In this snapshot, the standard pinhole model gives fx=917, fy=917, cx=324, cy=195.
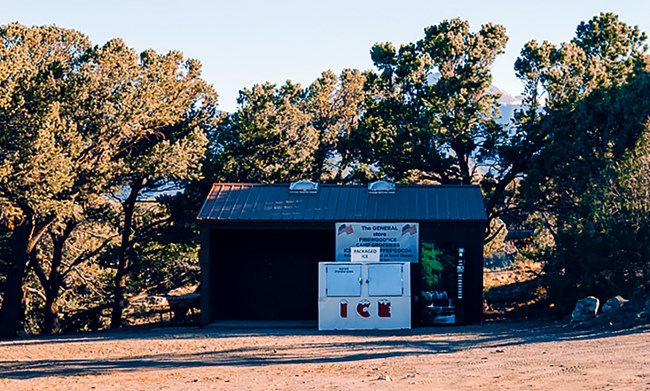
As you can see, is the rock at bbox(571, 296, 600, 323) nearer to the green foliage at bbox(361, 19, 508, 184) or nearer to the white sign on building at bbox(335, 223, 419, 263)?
the white sign on building at bbox(335, 223, 419, 263)

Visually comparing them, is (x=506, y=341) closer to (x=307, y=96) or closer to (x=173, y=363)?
(x=173, y=363)

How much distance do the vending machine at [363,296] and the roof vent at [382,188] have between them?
3.77 metres

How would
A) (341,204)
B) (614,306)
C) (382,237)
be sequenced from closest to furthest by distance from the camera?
(614,306) → (382,237) → (341,204)

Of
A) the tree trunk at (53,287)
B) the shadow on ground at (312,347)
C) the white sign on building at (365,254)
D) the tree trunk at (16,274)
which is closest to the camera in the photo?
the shadow on ground at (312,347)

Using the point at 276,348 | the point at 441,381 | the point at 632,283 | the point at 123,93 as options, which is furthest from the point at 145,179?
the point at 441,381

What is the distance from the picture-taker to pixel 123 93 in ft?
94.4

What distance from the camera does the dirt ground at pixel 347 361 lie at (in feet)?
48.5

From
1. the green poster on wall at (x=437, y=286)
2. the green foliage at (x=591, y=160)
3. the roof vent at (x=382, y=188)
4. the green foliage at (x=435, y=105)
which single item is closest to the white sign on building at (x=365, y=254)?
the green poster on wall at (x=437, y=286)

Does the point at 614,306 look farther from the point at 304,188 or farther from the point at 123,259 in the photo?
the point at 123,259

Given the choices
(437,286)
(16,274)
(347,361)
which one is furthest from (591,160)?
(16,274)

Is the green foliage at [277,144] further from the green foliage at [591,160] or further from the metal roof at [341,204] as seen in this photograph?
the green foliage at [591,160]

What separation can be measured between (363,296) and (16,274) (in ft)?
39.7

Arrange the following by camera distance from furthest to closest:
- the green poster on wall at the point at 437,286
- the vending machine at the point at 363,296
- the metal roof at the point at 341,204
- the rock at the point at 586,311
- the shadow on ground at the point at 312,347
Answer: the metal roof at the point at 341,204
the green poster on wall at the point at 437,286
the vending machine at the point at 363,296
the rock at the point at 586,311
the shadow on ground at the point at 312,347

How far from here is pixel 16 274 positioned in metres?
29.8
